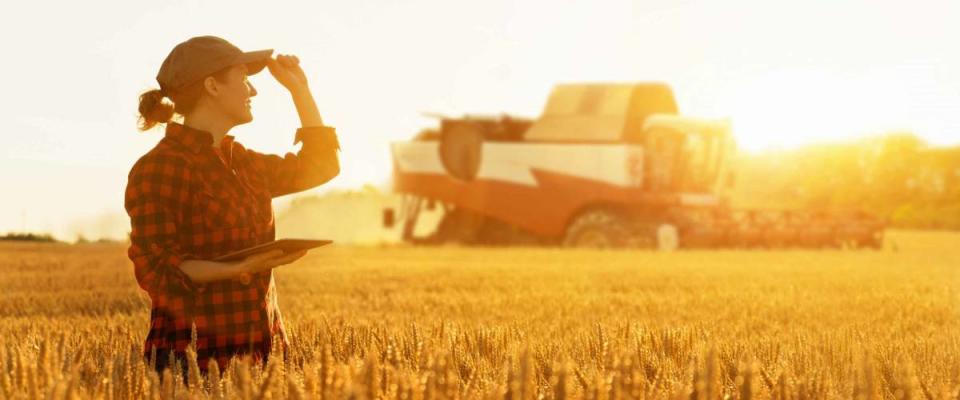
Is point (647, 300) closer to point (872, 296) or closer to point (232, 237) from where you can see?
point (872, 296)

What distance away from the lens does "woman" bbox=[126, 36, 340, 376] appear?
11.5 ft

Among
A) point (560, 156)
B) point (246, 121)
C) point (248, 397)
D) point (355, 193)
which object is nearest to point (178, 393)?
point (248, 397)

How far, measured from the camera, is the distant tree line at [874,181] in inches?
1778

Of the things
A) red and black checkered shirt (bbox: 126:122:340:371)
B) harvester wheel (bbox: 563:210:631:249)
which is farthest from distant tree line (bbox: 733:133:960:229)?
red and black checkered shirt (bbox: 126:122:340:371)

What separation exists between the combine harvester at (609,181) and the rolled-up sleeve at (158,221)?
1969cm

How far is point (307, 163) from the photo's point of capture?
4082mm

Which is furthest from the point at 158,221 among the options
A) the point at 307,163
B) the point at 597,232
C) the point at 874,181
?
the point at 874,181

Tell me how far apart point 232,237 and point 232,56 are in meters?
0.59

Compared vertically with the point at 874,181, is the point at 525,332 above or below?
below

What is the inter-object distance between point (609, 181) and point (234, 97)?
69.4ft

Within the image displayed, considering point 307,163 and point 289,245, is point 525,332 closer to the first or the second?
point 307,163

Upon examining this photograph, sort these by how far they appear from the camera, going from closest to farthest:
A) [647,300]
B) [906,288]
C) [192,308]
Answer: [192,308] → [647,300] → [906,288]

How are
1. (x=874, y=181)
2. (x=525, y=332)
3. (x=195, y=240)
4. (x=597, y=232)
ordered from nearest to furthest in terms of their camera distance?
(x=195, y=240)
(x=525, y=332)
(x=597, y=232)
(x=874, y=181)

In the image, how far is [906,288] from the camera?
9992 mm
